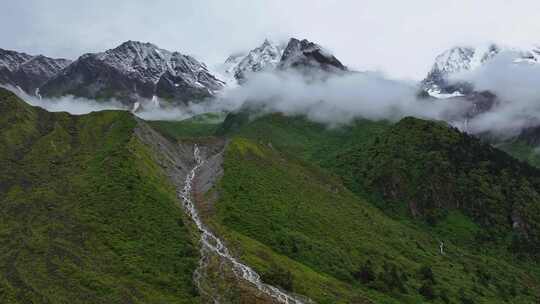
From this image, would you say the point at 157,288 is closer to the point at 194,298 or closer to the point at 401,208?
the point at 194,298

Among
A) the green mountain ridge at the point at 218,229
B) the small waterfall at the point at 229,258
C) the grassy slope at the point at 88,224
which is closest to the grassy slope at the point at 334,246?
the green mountain ridge at the point at 218,229

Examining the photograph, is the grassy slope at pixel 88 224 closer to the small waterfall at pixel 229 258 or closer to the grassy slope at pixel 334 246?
the small waterfall at pixel 229 258

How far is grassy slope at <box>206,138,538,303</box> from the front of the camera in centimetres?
10538

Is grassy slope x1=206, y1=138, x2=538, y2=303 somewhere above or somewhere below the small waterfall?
above

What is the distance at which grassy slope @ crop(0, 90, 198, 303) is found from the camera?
79.4m

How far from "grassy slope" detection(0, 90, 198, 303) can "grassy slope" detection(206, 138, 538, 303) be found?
15866 millimetres

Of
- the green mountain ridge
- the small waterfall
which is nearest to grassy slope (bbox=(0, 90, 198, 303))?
the green mountain ridge

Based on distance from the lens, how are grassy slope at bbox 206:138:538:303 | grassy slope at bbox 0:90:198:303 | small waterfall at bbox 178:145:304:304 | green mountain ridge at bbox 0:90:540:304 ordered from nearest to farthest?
grassy slope at bbox 0:90:198:303, green mountain ridge at bbox 0:90:540:304, small waterfall at bbox 178:145:304:304, grassy slope at bbox 206:138:538:303

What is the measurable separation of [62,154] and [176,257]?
75102 mm

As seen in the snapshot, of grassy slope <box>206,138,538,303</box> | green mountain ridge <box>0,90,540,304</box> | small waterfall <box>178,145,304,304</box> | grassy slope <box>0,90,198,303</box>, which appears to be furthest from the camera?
grassy slope <box>206,138,538,303</box>

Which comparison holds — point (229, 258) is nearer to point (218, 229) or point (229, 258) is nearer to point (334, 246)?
point (218, 229)

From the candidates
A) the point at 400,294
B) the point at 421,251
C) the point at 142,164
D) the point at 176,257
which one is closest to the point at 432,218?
the point at 421,251

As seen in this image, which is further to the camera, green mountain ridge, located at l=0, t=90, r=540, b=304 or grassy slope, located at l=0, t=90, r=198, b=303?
green mountain ridge, located at l=0, t=90, r=540, b=304

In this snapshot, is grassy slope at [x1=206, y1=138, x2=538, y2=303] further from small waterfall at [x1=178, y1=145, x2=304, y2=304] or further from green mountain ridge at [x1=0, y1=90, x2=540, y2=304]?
small waterfall at [x1=178, y1=145, x2=304, y2=304]
